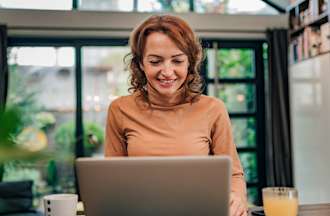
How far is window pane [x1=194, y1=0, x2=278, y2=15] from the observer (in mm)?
5039

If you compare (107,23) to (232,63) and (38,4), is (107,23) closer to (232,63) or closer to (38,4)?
(38,4)

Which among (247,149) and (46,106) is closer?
(46,106)

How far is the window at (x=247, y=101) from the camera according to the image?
501cm

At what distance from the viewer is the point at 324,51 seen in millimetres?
3928

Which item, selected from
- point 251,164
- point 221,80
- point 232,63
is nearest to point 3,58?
point 221,80

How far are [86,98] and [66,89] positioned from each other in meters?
0.23

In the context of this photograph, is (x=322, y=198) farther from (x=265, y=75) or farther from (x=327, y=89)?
(x=265, y=75)

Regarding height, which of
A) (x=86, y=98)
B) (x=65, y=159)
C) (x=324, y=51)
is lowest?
(x=65, y=159)

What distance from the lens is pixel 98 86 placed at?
4.82 metres

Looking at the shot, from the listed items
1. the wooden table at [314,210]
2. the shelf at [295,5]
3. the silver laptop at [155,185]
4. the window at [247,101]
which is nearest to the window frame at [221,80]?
the window at [247,101]

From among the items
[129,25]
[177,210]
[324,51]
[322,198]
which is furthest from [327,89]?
[177,210]

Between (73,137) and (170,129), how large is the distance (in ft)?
11.6

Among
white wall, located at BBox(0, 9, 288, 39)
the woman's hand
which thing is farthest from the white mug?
white wall, located at BBox(0, 9, 288, 39)

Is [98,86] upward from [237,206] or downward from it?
upward
